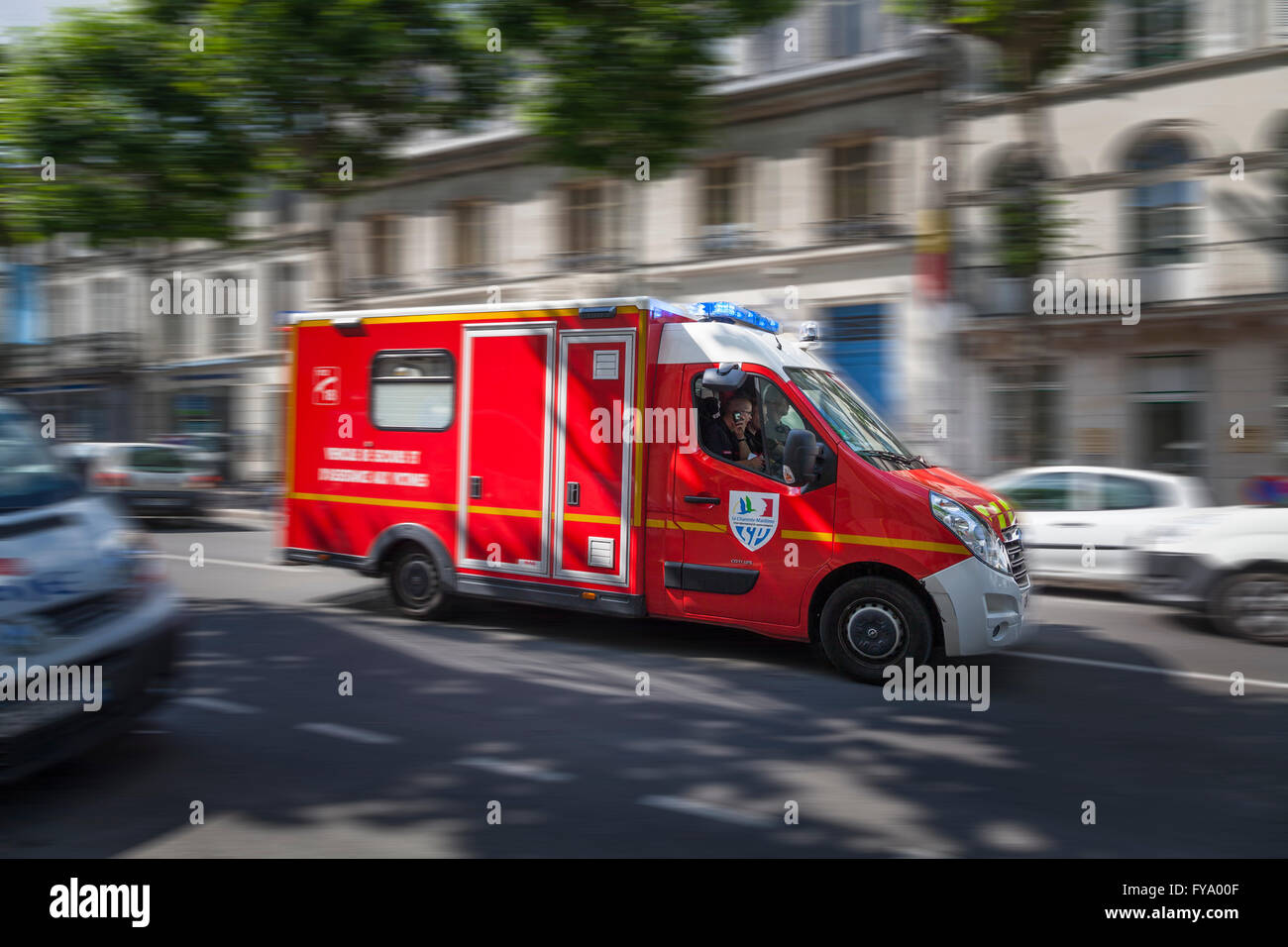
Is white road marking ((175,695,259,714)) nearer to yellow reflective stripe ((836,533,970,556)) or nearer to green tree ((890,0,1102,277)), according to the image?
yellow reflective stripe ((836,533,970,556))

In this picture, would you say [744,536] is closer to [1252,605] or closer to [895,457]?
[895,457]

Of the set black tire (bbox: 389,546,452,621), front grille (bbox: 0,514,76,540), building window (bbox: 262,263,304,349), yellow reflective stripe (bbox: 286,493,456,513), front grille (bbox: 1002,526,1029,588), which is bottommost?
black tire (bbox: 389,546,452,621)

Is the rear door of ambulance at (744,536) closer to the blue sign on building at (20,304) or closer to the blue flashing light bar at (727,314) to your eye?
the blue flashing light bar at (727,314)

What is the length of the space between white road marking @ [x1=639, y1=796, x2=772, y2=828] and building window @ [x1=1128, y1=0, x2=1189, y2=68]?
17.5 meters

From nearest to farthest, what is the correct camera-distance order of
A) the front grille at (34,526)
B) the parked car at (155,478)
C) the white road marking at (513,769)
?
1. the front grille at (34,526)
2. the white road marking at (513,769)
3. the parked car at (155,478)

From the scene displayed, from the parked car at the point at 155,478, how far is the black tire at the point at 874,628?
43.7 feet

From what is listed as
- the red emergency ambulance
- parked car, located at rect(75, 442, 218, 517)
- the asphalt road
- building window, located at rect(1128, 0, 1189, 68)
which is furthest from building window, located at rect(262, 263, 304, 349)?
the asphalt road

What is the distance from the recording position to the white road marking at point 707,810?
435cm

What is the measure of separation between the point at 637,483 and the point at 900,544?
193 cm

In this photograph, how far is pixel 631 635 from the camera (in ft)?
26.6

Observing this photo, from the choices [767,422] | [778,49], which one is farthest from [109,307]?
[767,422]

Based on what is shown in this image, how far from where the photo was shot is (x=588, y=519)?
7668mm

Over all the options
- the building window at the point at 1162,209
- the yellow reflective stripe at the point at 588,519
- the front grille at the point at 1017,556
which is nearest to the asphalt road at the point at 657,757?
the front grille at the point at 1017,556

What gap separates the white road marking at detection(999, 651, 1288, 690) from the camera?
22.7ft
